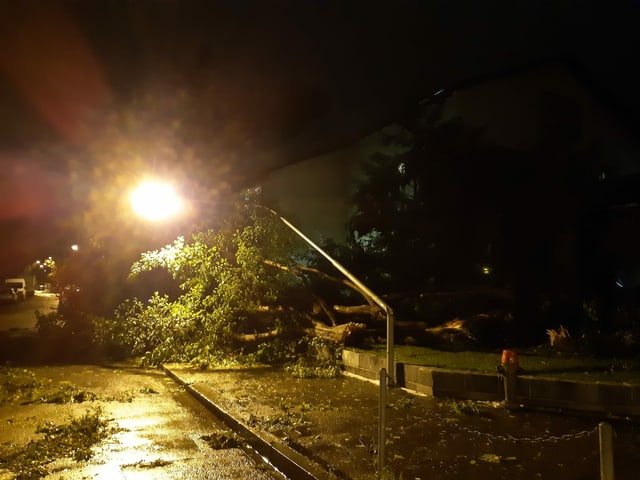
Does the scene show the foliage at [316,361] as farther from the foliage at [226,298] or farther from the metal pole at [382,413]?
the metal pole at [382,413]

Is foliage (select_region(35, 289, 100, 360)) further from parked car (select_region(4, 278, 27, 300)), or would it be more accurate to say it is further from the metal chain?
parked car (select_region(4, 278, 27, 300))

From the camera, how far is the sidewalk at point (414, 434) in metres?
5.58

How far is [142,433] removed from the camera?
23.9 feet

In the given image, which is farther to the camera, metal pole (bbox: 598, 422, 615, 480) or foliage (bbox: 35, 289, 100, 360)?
foliage (bbox: 35, 289, 100, 360)

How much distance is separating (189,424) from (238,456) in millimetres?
1687

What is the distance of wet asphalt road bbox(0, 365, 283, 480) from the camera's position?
5.81m

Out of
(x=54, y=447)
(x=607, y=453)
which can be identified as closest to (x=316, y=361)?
(x=54, y=447)

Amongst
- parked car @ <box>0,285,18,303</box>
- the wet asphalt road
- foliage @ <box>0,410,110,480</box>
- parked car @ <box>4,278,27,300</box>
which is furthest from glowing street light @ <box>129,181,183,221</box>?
parked car @ <box>4,278,27,300</box>

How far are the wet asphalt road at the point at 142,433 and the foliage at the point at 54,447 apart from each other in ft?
0.38

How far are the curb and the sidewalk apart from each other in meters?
0.02

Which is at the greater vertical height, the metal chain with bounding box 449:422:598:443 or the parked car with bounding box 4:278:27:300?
the parked car with bounding box 4:278:27:300

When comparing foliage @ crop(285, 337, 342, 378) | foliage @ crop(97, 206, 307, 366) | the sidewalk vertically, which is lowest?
the sidewalk

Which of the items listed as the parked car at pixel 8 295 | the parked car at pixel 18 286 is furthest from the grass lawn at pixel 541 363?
the parked car at pixel 18 286

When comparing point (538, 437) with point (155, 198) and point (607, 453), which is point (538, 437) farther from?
point (155, 198)
